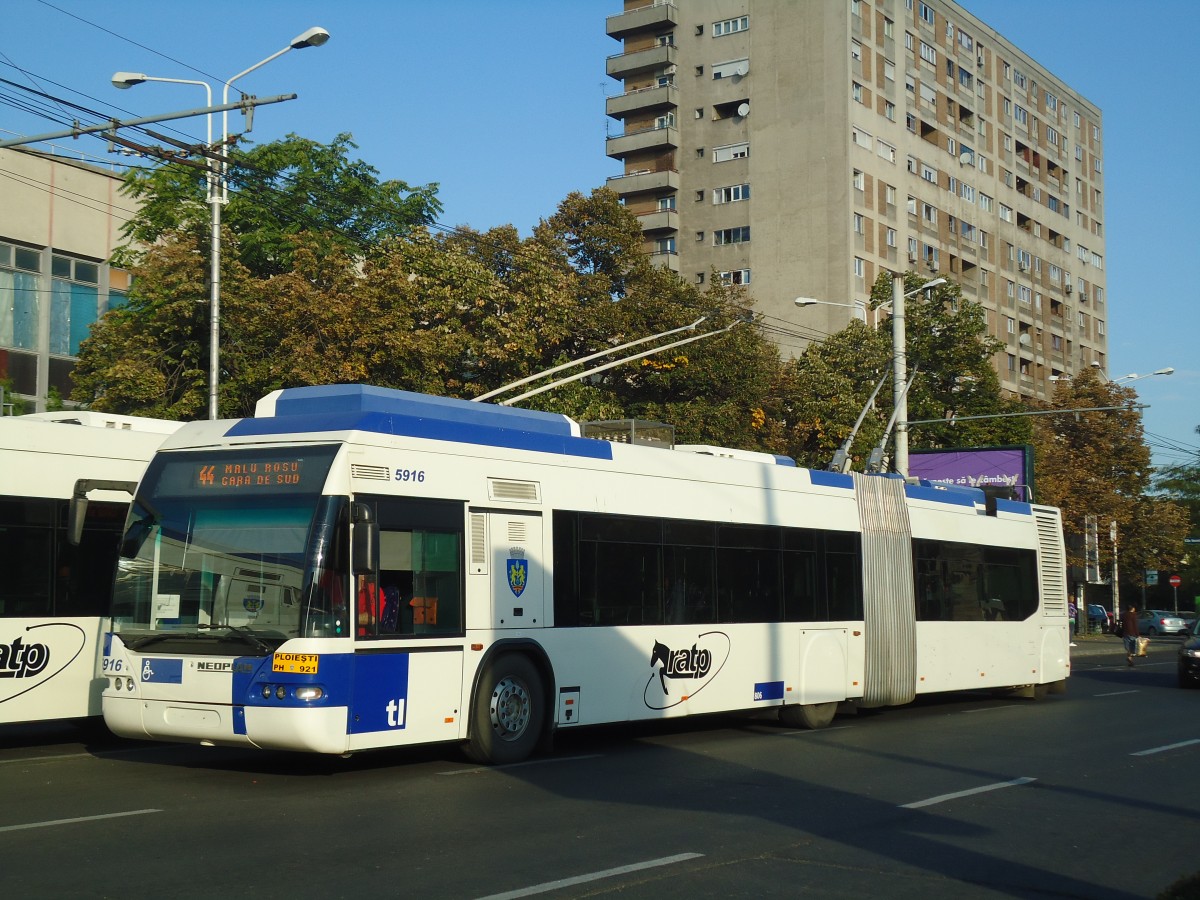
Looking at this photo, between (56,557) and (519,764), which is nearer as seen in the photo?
(519,764)

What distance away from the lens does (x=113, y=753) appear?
1366 cm

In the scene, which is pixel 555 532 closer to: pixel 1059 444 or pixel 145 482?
pixel 145 482

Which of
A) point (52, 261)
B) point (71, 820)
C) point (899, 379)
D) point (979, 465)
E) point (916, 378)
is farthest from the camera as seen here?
point (916, 378)

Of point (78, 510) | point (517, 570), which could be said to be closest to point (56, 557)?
point (78, 510)

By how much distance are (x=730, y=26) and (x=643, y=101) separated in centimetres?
619

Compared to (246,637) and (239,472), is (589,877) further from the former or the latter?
(239,472)

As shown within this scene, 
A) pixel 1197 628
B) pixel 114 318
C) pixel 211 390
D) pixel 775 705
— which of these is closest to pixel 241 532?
pixel 775 705

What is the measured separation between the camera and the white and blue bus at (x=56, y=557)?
42.8 ft

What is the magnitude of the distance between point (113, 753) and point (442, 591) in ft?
13.6

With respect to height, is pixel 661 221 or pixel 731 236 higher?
pixel 661 221

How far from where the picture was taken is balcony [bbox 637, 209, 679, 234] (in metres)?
74.9

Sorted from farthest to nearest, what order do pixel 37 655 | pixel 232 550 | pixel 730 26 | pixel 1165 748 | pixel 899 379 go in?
pixel 730 26 → pixel 899 379 → pixel 1165 748 → pixel 37 655 → pixel 232 550

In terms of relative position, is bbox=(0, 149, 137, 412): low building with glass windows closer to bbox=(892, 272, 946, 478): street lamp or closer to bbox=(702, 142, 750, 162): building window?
bbox=(892, 272, 946, 478): street lamp

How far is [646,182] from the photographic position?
249 feet
